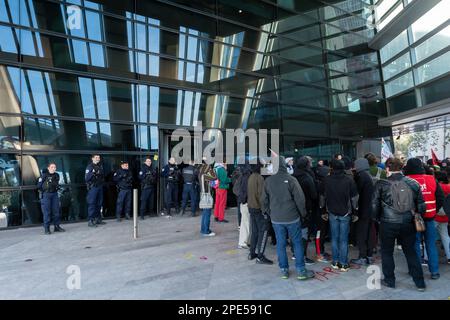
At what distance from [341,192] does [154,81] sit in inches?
312

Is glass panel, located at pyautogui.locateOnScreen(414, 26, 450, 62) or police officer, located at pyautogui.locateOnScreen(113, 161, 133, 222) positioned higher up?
glass panel, located at pyautogui.locateOnScreen(414, 26, 450, 62)

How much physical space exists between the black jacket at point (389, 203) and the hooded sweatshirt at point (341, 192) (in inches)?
18.7

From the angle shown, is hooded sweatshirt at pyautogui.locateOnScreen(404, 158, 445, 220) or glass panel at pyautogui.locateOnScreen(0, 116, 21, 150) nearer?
hooded sweatshirt at pyautogui.locateOnScreen(404, 158, 445, 220)

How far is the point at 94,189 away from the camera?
27.3 ft

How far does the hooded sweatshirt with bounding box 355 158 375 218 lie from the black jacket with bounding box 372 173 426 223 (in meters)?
0.84

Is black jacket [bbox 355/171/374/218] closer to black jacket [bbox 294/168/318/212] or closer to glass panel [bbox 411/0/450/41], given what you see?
black jacket [bbox 294/168/318/212]

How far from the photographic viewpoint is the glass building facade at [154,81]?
8.52m

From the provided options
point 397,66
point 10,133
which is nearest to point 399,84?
point 397,66

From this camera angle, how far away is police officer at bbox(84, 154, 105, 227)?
8.25 m

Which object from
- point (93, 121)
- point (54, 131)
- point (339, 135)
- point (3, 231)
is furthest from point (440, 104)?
point (3, 231)

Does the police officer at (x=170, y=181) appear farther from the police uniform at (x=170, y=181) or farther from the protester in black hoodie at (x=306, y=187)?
the protester in black hoodie at (x=306, y=187)

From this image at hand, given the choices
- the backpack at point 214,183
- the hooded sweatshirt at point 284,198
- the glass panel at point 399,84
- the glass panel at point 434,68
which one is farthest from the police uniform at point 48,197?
the glass panel at point 399,84

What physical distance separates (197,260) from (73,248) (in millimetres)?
2790

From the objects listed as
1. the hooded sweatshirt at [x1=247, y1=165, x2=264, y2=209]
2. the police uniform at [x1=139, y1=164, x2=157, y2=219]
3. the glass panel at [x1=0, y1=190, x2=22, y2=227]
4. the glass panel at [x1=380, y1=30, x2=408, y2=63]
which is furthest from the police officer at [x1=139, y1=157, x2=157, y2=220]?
the glass panel at [x1=380, y1=30, x2=408, y2=63]
